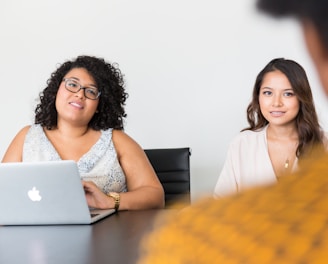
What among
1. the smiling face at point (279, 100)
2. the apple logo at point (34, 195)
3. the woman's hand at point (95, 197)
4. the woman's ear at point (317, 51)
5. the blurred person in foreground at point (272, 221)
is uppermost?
the woman's ear at point (317, 51)

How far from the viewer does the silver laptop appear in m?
1.14

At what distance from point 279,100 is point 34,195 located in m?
0.72

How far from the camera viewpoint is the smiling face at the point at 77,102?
1.70 meters

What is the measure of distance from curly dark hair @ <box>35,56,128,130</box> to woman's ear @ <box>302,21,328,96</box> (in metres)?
1.71

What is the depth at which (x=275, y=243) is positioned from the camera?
0.08 m

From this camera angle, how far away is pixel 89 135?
1774 mm

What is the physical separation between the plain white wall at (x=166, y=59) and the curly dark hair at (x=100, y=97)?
679mm

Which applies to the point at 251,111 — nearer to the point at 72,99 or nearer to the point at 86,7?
the point at 72,99

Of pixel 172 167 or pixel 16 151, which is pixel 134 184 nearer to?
pixel 172 167

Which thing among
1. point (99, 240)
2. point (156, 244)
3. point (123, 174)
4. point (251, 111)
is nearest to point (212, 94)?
point (251, 111)

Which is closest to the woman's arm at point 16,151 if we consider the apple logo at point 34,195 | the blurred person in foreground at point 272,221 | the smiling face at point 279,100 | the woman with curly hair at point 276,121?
the apple logo at point 34,195

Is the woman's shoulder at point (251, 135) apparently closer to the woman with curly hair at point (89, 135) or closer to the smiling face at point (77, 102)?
the woman with curly hair at point (89, 135)

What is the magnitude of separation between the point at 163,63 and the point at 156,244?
2.44 metres

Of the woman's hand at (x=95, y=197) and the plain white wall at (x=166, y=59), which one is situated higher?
the plain white wall at (x=166, y=59)
